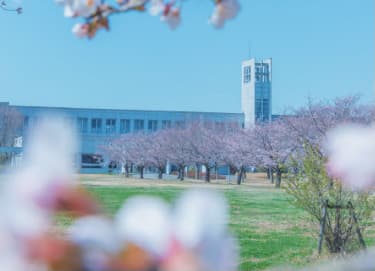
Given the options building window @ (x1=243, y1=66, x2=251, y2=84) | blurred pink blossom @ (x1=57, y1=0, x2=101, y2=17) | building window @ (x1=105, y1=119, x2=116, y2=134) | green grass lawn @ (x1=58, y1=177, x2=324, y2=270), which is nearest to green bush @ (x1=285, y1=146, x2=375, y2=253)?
green grass lawn @ (x1=58, y1=177, x2=324, y2=270)

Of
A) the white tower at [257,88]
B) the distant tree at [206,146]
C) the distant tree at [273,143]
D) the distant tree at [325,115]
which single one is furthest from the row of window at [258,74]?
the distant tree at [325,115]

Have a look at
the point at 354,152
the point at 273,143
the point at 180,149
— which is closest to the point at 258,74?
the point at 180,149

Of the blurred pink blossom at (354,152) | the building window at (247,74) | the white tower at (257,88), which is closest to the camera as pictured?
the blurred pink blossom at (354,152)

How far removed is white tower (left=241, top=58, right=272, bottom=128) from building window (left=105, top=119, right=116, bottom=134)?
9458 millimetres

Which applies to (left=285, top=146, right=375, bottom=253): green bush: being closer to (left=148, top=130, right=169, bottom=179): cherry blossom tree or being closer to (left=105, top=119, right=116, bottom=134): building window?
(left=148, top=130, right=169, bottom=179): cherry blossom tree

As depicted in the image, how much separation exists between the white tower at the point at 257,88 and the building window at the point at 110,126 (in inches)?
372

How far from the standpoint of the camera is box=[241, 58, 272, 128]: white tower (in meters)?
40.7

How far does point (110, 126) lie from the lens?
44.6m

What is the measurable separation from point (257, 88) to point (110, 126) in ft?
36.2

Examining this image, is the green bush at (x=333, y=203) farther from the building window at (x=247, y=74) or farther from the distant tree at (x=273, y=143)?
the building window at (x=247, y=74)

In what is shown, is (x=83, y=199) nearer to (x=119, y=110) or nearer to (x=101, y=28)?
(x=101, y=28)

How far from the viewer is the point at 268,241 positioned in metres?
6.37

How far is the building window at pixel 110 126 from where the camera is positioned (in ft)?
145

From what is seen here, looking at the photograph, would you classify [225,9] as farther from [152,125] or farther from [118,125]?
[152,125]
